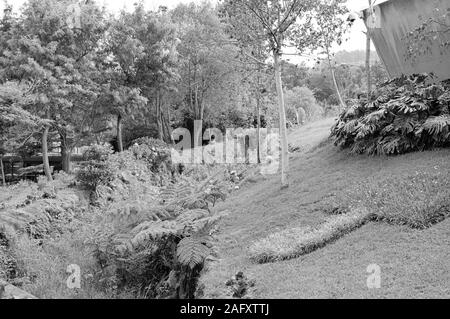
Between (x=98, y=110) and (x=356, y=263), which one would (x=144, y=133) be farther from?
(x=356, y=263)

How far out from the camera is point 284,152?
9.49 metres

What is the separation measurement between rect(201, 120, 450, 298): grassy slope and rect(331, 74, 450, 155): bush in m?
0.31

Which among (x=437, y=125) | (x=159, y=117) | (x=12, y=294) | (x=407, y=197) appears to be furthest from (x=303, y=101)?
(x=12, y=294)

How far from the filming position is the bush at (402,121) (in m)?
8.30

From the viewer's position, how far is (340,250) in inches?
213

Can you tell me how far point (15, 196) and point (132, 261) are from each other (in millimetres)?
5357

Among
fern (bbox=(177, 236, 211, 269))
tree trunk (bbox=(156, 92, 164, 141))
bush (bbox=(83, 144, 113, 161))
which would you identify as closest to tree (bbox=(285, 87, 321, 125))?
tree trunk (bbox=(156, 92, 164, 141))

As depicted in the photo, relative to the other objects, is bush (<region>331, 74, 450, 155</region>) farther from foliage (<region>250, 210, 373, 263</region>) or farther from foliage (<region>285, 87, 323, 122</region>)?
foliage (<region>285, 87, 323, 122</region>)

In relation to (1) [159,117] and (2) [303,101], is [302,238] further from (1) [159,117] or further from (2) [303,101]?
(2) [303,101]

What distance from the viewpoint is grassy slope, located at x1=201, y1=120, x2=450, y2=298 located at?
432 centimetres

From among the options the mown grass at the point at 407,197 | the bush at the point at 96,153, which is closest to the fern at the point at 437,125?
the mown grass at the point at 407,197

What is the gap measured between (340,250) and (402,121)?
4241mm

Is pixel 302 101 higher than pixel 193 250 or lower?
higher

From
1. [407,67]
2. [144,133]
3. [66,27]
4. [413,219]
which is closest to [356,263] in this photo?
[413,219]
